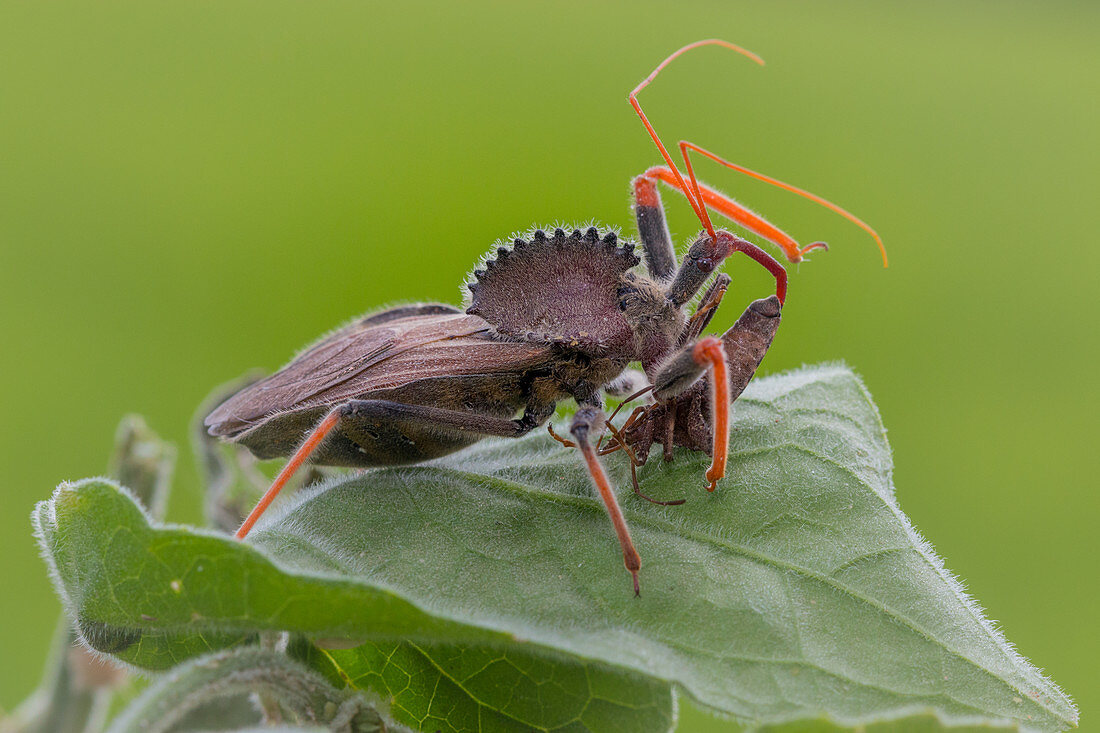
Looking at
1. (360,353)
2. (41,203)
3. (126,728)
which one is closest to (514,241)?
(360,353)

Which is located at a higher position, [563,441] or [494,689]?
[563,441]

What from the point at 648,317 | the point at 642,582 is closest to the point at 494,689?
the point at 642,582

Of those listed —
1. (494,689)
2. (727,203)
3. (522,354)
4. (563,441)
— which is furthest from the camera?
(727,203)

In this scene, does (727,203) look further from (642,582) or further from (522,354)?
(642,582)

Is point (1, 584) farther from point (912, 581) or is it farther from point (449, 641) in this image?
point (912, 581)

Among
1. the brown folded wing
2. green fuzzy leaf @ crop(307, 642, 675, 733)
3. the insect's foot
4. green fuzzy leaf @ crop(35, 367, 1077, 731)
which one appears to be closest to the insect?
the brown folded wing

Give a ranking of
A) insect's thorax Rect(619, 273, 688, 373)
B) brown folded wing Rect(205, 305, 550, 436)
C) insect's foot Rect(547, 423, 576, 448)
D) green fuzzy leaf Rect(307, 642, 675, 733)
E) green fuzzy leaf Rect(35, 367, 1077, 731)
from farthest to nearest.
Result: 1. insect's thorax Rect(619, 273, 688, 373)
2. brown folded wing Rect(205, 305, 550, 436)
3. insect's foot Rect(547, 423, 576, 448)
4. green fuzzy leaf Rect(307, 642, 675, 733)
5. green fuzzy leaf Rect(35, 367, 1077, 731)

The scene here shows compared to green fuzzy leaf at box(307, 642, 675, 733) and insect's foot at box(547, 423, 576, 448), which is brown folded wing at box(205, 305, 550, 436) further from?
green fuzzy leaf at box(307, 642, 675, 733)
